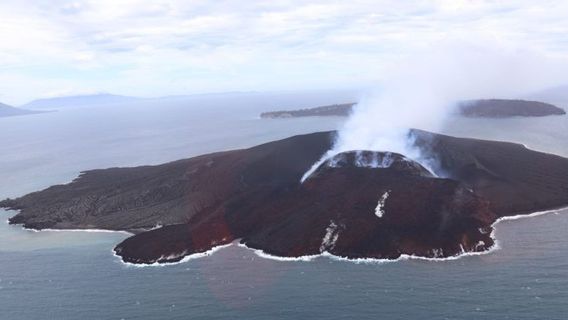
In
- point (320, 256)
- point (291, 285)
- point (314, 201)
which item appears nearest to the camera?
point (291, 285)

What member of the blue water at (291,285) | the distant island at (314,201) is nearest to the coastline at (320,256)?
the distant island at (314,201)

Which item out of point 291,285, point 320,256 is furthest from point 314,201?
point 291,285

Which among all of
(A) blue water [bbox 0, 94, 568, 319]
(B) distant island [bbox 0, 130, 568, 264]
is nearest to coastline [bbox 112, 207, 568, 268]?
(B) distant island [bbox 0, 130, 568, 264]

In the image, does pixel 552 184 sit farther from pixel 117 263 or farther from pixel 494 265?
pixel 117 263

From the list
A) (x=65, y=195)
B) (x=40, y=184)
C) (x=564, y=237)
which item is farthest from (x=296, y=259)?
(x=40, y=184)

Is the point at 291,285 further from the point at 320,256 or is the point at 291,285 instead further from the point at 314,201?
the point at 314,201

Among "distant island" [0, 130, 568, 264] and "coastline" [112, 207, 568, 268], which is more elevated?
"distant island" [0, 130, 568, 264]

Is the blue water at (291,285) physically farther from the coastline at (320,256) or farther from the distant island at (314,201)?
the distant island at (314,201)

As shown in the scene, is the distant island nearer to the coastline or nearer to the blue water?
the coastline
